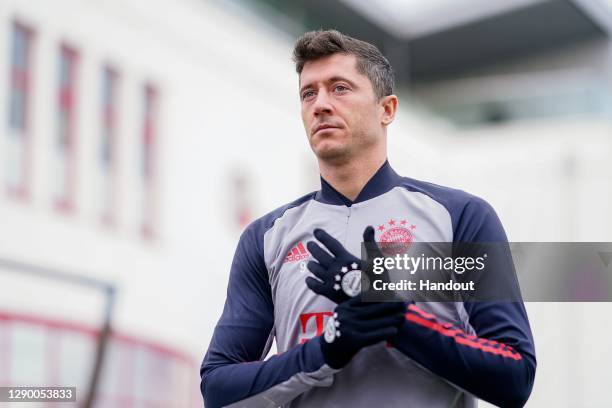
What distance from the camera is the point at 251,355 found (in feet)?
6.42

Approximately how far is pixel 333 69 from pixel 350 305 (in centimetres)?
62

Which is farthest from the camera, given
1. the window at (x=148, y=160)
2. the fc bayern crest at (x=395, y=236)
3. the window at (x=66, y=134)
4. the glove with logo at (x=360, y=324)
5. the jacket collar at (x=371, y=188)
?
the window at (x=148, y=160)

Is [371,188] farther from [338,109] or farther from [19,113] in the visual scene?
[19,113]

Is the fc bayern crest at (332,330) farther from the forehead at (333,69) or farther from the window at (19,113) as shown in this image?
the window at (19,113)

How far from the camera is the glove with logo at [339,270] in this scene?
168cm

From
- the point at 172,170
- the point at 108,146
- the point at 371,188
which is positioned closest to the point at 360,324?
the point at 371,188

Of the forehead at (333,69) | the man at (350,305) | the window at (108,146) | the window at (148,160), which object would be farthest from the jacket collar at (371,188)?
the window at (148,160)

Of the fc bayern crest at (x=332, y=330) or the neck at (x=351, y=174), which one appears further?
the neck at (x=351, y=174)

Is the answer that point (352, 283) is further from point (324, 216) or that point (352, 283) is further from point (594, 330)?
point (594, 330)

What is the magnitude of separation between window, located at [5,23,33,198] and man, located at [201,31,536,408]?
22.9ft

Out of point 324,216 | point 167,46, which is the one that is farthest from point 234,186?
point 324,216

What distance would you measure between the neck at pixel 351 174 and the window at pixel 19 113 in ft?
23.1

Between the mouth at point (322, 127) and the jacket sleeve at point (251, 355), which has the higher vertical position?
the mouth at point (322, 127)

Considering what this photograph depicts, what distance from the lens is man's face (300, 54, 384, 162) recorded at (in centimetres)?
199
